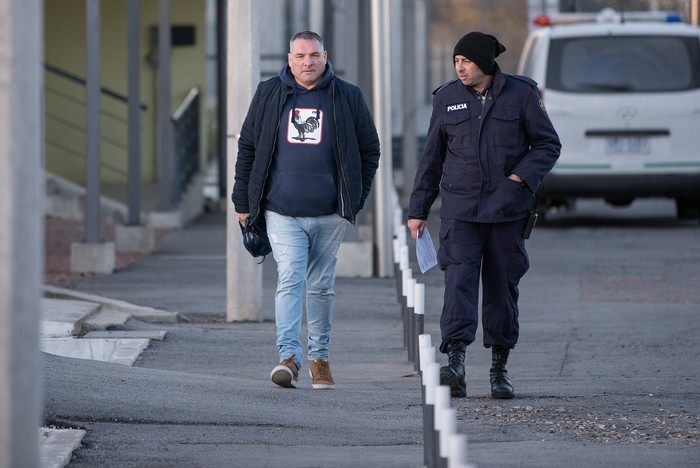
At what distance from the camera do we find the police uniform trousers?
25.1 feet

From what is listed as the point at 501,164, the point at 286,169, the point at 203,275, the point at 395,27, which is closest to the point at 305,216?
the point at 286,169

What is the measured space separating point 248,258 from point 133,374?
9.90ft

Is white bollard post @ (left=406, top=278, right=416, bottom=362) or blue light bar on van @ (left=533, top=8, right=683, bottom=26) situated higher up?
blue light bar on van @ (left=533, top=8, right=683, bottom=26)

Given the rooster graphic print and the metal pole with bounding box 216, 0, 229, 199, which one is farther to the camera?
the metal pole with bounding box 216, 0, 229, 199

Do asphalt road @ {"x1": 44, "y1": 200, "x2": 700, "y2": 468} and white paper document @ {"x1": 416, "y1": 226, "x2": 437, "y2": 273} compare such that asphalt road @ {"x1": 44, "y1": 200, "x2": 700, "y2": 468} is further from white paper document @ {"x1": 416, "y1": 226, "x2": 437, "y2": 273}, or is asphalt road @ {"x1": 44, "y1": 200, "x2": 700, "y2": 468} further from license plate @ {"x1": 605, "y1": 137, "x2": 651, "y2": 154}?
license plate @ {"x1": 605, "y1": 137, "x2": 651, "y2": 154}

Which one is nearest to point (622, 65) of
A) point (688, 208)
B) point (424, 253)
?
point (688, 208)

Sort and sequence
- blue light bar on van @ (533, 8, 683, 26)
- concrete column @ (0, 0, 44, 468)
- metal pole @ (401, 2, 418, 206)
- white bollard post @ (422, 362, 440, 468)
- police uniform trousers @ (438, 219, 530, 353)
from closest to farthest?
concrete column @ (0, 0, 44, 468)
white bollard post @ (422, 362, 440, 468)
police uniform trousers @ (438, 219, 530, 353)
blue light bar on van @ (533, 8, 683, 26)
metal pole @ (401, 2, 418, 206)

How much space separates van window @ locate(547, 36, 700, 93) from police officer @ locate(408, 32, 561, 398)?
9814mm

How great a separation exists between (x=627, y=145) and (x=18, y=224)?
14.0 m

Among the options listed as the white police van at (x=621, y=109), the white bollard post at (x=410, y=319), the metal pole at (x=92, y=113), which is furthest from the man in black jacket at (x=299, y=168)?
the white police van at (x=621, y=109)

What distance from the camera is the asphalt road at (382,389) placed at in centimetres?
630

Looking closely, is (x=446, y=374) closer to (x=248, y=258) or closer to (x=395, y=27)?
(x=248, y=258)

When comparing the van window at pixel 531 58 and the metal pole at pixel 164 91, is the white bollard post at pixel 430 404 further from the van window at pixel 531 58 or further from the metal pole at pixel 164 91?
the van window at pixel 531 58

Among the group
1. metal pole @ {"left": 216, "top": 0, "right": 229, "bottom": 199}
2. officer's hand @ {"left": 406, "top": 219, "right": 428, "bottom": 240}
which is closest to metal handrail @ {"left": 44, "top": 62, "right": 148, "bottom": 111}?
metal pole @ {"left": 216, "top": 0, "right": 229, "bottom": 199}
